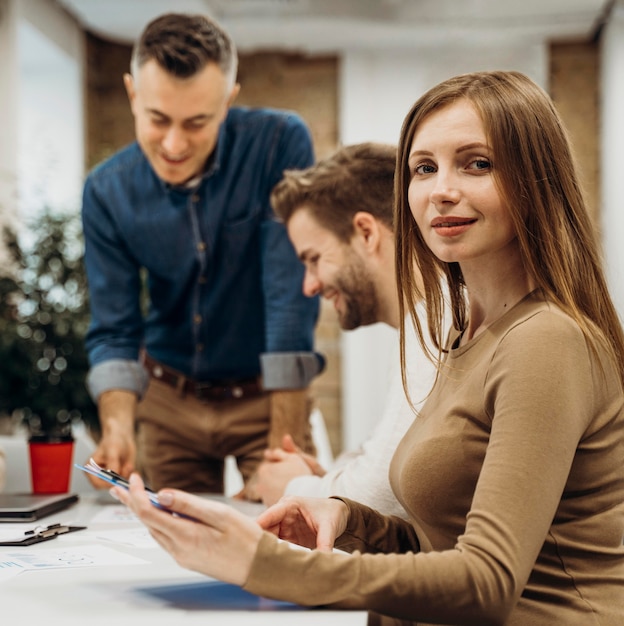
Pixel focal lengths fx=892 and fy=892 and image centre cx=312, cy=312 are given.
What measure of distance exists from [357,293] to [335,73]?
4113mm

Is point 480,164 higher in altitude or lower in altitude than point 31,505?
higher

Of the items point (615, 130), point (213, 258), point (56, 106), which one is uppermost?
point (56, 106)

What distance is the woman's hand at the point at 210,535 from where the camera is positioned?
35.3 inches

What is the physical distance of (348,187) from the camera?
1948 mm

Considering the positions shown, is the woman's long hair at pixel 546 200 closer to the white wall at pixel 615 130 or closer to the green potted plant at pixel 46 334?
the green potted plant at pixel 46 334

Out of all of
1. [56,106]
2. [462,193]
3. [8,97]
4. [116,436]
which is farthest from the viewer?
[56,106]

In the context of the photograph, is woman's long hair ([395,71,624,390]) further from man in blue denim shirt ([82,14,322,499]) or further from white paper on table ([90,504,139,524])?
man in blue denim shirt ([82,14,322,499])

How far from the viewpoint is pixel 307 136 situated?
245 centimetres

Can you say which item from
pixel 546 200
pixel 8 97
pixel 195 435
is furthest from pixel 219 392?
pixel 8 97

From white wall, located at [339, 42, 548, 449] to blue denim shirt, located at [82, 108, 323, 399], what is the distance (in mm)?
3065

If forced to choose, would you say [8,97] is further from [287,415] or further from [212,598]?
[212,598]

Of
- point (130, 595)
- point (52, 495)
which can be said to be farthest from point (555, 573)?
point (52, 495)

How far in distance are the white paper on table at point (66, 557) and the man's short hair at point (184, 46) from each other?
123cm

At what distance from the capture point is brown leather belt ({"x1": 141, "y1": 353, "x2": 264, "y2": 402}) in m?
2.43
